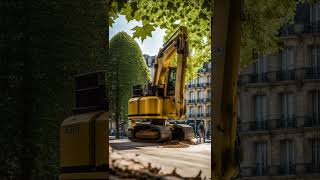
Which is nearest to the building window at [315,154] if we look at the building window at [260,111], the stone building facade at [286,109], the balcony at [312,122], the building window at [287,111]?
the stone building facade at [286,109]

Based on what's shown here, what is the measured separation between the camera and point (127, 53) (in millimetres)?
4816

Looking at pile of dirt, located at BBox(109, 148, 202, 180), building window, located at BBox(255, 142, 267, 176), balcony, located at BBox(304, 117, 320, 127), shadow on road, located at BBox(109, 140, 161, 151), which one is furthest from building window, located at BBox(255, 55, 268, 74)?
pile of dirt, located at BBox(109, 148, 202, 180)

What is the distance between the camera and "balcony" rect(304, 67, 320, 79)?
2805 centimetres

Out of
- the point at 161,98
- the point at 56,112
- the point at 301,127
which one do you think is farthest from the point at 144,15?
the point at 301,127

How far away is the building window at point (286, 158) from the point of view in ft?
90.6

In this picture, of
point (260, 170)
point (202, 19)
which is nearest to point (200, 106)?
point (202, 19)

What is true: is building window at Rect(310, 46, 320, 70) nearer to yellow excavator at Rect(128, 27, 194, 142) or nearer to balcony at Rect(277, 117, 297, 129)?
balcony at Rect(277, 117, 297, 129)

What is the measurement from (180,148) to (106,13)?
1.89 metres

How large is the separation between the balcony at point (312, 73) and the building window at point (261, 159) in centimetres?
366

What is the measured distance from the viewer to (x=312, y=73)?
2819cm

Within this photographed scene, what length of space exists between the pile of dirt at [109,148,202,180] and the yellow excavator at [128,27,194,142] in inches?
15.8

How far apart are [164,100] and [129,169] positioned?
1507mm

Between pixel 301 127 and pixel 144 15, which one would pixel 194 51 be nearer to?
pixel 144 15

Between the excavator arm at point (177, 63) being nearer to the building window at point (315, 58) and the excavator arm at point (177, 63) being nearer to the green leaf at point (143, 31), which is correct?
the green leaf at point (143, 31)
